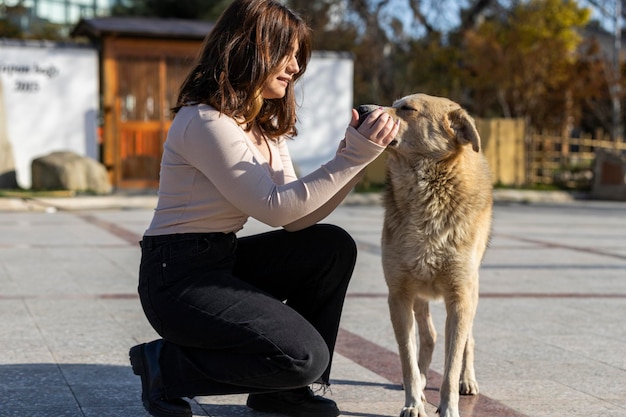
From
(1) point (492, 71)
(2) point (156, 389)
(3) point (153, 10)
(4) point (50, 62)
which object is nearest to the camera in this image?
(2) point (156, 389)

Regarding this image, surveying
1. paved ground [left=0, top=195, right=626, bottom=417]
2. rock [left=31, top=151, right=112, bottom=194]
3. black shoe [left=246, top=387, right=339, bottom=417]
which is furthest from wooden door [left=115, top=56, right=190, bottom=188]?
black shoe [left=246, top=387, right=339, bottom=417]

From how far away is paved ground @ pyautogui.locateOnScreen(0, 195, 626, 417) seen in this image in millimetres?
4125

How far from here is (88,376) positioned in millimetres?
4488

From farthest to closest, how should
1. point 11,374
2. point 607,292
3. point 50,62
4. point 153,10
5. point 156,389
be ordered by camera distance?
point 153,10
point 50,62
point 607,292
point 11,374
point 156,389

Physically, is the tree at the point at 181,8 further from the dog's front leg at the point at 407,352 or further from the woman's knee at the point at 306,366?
the woman's knee at the point at 306,366

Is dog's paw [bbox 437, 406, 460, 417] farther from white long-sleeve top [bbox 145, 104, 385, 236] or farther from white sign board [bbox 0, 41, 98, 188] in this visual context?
Answer: white sign board [bbox 0, 41, 98, 188]

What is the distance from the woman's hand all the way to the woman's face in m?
0.41

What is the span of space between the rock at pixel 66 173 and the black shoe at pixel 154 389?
1503 cm

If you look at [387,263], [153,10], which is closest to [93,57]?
[153,10]

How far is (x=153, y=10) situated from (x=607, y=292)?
22627mm

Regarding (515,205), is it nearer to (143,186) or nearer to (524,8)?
(143,186)

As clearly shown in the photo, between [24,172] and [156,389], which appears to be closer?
[156,389]

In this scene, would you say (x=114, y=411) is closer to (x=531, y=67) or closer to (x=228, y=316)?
(x=228, y=316)

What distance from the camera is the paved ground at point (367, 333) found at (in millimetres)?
4125
